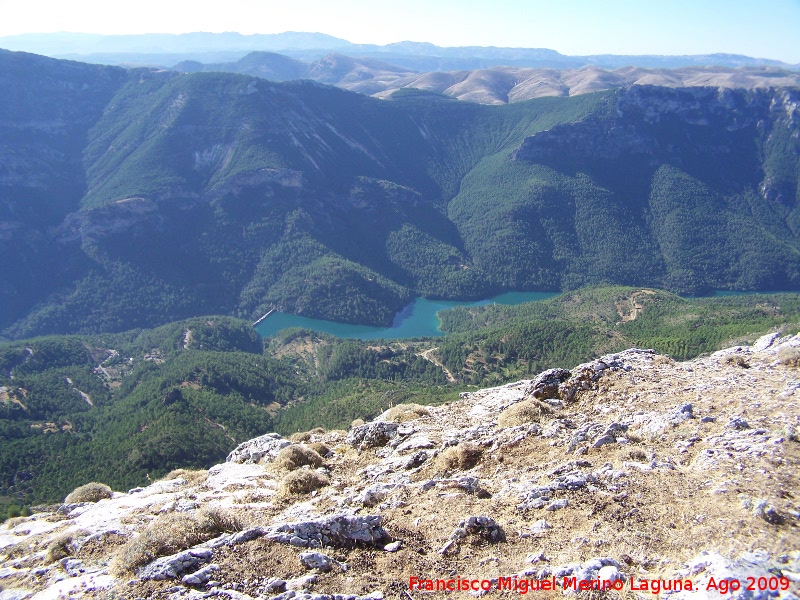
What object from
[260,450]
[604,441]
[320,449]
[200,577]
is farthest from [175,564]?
[604,441]

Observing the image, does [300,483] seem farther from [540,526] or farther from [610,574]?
[610,574]

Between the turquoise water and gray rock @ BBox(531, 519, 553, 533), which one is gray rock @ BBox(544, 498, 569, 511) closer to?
gray rock @ BBox(531, 519, 553, 533)

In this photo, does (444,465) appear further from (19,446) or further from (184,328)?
(184,328)

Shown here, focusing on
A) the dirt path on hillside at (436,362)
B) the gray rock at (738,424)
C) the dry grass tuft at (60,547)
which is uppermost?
the gray rock at (738,424)

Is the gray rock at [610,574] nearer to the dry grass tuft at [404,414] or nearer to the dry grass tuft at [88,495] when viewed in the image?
the dry grass tuft at [404,414]

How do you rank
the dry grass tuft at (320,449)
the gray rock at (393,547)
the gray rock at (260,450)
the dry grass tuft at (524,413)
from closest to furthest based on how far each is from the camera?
the gray rock at (393,547), the dry grass tuft at (524,413), the dry grass tuft at (320,449), the gray rock at (260,450)

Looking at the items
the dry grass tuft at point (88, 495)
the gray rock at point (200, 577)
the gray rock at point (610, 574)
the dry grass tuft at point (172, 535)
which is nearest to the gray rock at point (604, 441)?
the gray rock at point (610, 574)
